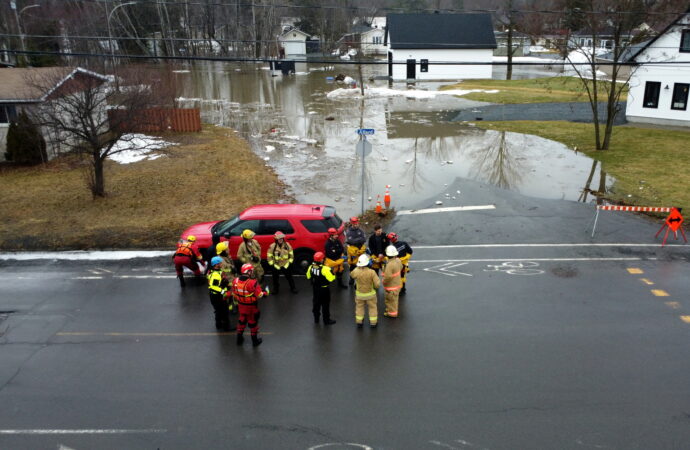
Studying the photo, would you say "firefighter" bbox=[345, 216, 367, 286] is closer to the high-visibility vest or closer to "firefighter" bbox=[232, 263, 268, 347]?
"firefighter" bbox=[232, 263, 268, 347]

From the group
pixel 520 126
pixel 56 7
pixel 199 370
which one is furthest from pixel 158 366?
pixel 56 7

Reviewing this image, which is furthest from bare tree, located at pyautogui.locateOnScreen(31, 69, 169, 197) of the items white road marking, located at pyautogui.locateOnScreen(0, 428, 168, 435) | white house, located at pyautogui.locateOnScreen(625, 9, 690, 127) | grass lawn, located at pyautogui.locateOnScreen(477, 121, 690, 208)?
white house, located at pyautogui.locateOnScreen(625, 9, 690, 127)

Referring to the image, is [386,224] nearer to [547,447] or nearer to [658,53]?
[547,447]

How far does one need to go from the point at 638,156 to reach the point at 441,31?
39.8m

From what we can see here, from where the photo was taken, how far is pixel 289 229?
452 inches

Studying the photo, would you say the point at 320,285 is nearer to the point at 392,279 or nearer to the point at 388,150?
the point at 392,279

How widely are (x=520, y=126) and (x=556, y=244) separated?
732 inches

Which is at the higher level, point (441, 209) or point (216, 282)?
→ point (216, 282)

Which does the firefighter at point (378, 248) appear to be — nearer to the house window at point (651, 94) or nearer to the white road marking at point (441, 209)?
the white road marking at point (441, 209)

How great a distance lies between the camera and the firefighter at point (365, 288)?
899 centimetres

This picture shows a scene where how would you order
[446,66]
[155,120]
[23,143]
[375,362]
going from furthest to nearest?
[446,66] < [155,120] < [23,143] < [375,362]

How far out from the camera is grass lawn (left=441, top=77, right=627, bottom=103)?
4009 cm

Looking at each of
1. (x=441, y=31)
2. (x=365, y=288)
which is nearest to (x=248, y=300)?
(x=365, y=288)

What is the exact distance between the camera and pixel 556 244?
520 inches
